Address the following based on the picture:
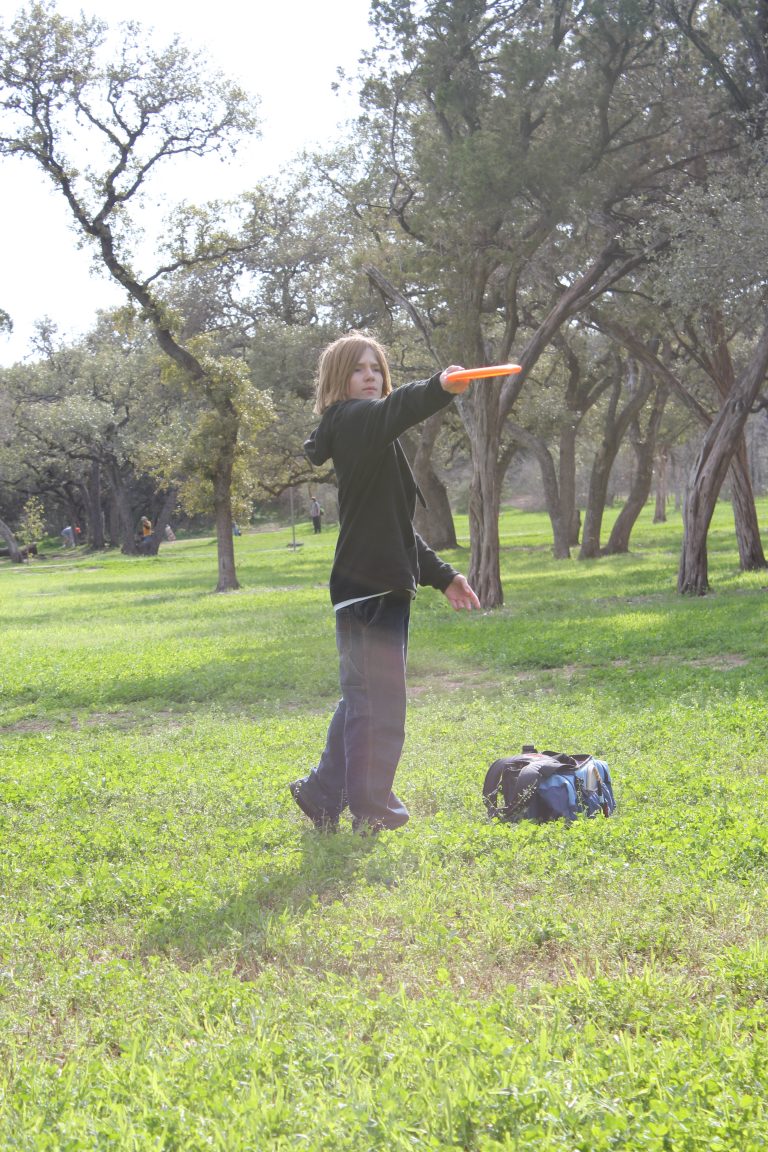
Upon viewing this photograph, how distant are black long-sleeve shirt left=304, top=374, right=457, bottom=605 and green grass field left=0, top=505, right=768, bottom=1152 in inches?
47.7

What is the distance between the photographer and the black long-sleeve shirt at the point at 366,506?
5.66 meters

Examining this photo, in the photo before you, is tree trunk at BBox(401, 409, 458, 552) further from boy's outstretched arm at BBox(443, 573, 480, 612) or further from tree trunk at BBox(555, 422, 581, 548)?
boy's outstretched arm at BBox(443, 573, 480, 612)

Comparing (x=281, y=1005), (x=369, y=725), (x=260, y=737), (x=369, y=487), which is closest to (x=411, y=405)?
(x=369, y=487)

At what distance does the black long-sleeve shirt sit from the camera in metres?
5.66

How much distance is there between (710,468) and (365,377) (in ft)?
49.3

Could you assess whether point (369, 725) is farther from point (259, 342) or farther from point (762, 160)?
point (259, 342)

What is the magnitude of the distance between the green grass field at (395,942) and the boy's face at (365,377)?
2077 mm

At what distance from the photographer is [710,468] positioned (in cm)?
1984

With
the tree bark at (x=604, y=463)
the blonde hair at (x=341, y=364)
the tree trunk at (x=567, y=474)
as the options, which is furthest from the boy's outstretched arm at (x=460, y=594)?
the tree trunk at (x=567, y=474)

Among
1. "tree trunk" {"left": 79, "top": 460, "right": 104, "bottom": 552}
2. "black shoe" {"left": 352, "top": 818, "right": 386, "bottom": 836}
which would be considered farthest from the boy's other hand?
"tree trunk" {"left": 79, "top": 460, "right": 104, "bottom": 552}

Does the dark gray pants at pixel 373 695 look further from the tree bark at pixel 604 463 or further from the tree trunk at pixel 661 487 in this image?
the tree trunk at pixel 661 487

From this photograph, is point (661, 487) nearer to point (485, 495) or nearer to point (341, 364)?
point (485, 495)

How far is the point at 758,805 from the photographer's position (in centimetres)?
602

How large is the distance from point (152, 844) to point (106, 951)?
4.63ft
